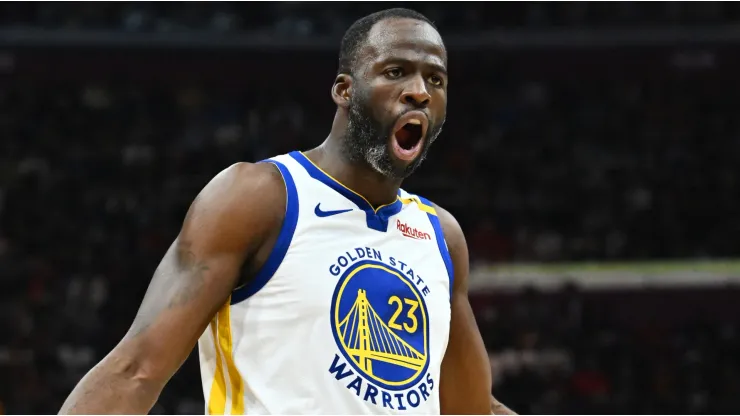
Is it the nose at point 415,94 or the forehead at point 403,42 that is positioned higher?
the forehead at point 403,42

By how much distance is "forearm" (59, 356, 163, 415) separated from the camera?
220 cm

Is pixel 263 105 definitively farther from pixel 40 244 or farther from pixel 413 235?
pixel 413 235

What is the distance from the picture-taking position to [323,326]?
8.03ft

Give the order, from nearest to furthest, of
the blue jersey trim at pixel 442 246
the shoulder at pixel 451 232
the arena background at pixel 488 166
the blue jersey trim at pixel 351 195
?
the blue jersey trim at pixel 351 195
the blue jersey trim at pixel 442 246
the shoulder at pixel 451 232
the arena background at pixel 488 166

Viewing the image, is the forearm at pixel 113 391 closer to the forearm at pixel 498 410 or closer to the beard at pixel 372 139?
the beard at pixel 372 139

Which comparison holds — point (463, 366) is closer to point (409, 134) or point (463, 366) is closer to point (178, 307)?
point (409, 134)

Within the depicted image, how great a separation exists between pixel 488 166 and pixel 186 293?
8.85m

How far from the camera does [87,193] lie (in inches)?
401

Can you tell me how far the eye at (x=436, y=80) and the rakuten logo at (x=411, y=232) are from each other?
41cm

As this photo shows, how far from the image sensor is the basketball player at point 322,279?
7.67 ft

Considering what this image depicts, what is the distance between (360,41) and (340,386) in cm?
94

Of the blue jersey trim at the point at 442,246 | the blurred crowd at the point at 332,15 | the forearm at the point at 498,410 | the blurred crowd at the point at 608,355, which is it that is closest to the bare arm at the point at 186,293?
the blue jersey trim at the point at 442,246

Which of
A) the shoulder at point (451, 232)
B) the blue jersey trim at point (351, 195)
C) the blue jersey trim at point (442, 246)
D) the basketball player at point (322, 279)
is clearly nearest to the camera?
the basketball player at point (322, 279)

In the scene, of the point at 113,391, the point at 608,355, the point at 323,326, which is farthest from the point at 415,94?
the point at 608,355
